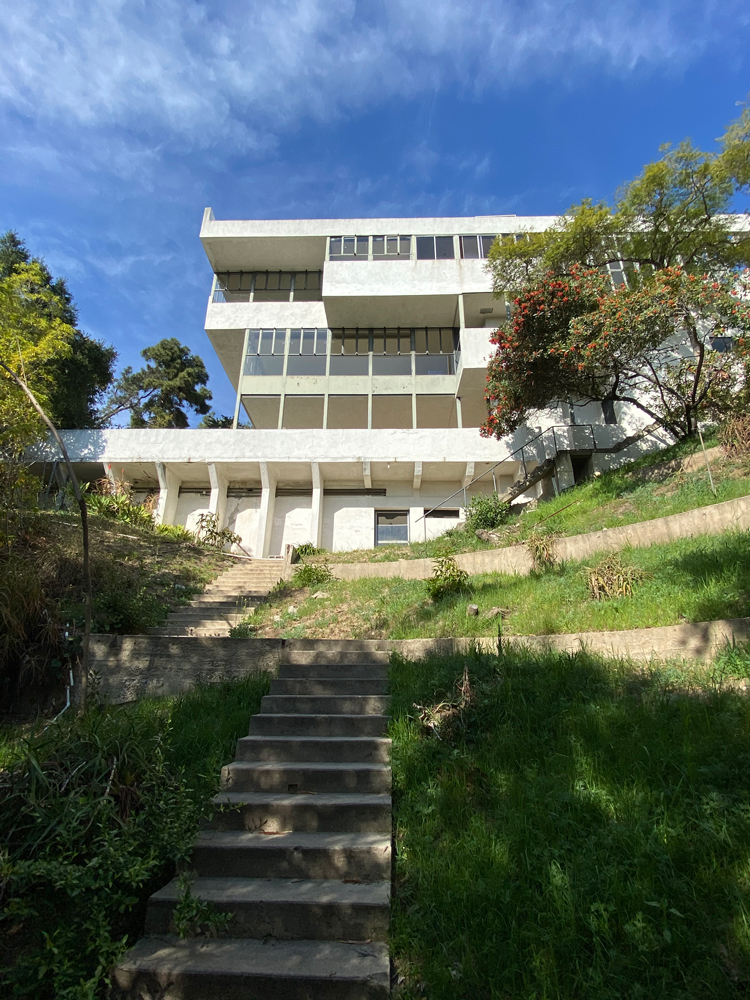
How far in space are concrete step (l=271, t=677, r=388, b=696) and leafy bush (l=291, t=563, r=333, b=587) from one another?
5.11 m

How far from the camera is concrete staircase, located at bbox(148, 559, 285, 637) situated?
857 cm

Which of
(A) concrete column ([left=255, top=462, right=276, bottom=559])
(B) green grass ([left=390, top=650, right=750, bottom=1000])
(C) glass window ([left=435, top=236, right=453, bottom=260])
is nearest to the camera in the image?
(B) green grass ([left=390, top=650, right=750, bottom=1000])

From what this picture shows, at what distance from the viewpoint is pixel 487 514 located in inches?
543

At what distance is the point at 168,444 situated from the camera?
1733 centimetres

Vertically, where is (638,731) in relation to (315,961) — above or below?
above

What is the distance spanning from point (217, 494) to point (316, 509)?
3.53m

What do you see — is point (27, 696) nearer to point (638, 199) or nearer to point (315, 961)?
point (315, 961)

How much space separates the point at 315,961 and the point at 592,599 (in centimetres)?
512

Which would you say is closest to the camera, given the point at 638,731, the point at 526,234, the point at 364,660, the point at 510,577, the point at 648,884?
the point at 648,884

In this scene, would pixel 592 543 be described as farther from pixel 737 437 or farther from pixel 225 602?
pixel 225 602

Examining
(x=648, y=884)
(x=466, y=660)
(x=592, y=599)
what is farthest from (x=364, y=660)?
(x=648, y=884)

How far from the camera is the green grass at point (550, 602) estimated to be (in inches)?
206

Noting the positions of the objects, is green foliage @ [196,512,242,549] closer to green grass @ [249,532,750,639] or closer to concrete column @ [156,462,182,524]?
concrete column @ [156,462,182,524]

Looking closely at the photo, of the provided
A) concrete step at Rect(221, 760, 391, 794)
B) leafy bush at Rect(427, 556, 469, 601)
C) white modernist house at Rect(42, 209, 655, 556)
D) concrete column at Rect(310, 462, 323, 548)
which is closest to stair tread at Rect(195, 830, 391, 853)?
concrete step at Rect(221, 760, 391, 794)
